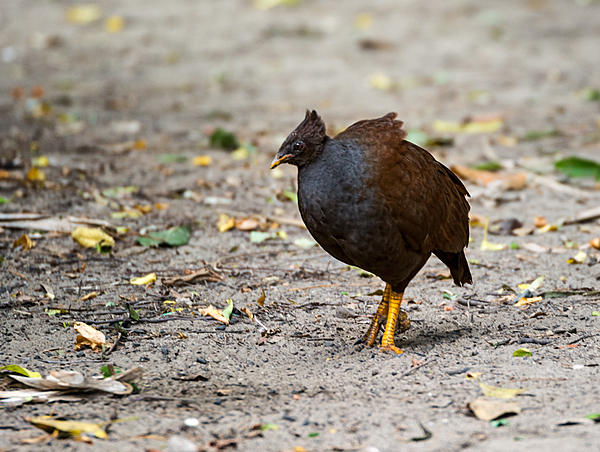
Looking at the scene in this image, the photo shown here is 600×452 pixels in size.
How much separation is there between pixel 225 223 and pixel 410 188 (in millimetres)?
2241

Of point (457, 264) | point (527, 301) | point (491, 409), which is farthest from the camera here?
point (527, 301)

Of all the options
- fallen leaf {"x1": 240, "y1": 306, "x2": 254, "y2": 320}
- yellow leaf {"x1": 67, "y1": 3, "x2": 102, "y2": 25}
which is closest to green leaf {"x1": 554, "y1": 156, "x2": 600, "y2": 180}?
fallen leaf {"x1": 240, "y1": 306, "x2": 254, "y2": 320}

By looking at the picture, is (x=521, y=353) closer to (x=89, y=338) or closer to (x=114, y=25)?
(x=89, y=338)

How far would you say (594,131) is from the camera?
8469mm

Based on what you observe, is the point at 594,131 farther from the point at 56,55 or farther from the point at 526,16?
the point at 56,55

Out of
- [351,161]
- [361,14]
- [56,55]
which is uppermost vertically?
[361,14]

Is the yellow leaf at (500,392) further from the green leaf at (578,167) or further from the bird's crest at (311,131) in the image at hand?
the green leaf at (578,167)

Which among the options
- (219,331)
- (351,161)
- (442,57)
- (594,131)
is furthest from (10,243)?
(442,57)

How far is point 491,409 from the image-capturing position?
10.6 feet

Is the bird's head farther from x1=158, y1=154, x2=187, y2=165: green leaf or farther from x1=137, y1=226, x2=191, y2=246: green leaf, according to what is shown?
x1=158, y1=154, x2=187, y2=165: green leaf

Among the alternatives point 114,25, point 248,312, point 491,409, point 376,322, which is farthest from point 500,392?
point 114,25

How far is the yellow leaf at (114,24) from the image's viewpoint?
42.2 ft

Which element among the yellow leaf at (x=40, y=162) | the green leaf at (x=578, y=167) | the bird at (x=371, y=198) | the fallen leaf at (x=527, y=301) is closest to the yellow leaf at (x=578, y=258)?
the fallen leaf at (x=527, y=301)

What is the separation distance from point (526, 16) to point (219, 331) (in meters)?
10.5
